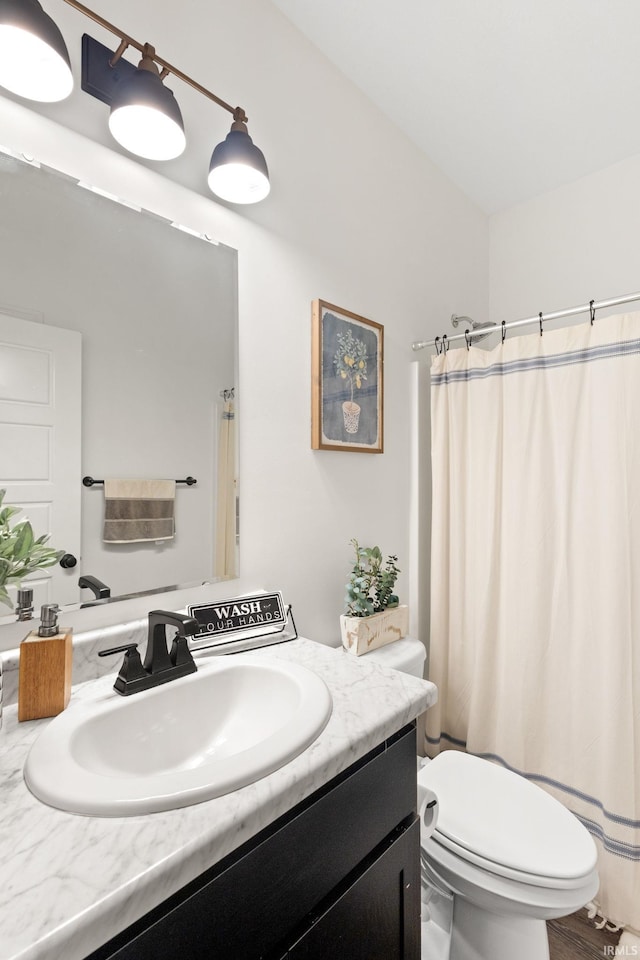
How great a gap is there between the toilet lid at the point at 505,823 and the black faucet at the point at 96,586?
0.95m

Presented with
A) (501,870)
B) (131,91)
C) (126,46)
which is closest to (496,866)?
(501,870)

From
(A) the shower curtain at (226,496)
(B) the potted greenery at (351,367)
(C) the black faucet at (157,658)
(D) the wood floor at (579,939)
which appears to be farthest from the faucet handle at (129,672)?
(D) the wood floor at (579,939)

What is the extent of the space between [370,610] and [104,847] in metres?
1.02

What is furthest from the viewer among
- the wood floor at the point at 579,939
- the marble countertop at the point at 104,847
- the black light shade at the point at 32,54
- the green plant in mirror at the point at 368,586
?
the green plant in mirror at the point at 368,586

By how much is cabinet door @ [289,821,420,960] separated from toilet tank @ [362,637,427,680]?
1.73ft

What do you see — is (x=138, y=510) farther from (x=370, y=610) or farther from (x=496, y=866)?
(x=496, y=866)

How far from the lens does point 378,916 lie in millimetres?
766

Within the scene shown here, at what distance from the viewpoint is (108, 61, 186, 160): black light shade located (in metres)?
0.93

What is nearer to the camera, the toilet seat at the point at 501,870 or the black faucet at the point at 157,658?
the black faucet at the point at 157,658

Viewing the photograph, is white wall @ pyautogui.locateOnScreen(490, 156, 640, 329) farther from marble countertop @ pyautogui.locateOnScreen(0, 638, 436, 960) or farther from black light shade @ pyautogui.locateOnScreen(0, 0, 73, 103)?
marble countertop @ pyautogui.locateOnScreen(0, 638, 436, 960)

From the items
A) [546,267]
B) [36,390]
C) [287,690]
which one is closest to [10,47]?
[36,390]

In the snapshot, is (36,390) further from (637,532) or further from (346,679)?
(637,532)

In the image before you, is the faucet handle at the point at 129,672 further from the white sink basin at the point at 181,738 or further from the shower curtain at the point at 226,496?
the shower curtain at the point at 226,496

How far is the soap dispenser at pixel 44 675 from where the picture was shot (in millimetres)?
758
